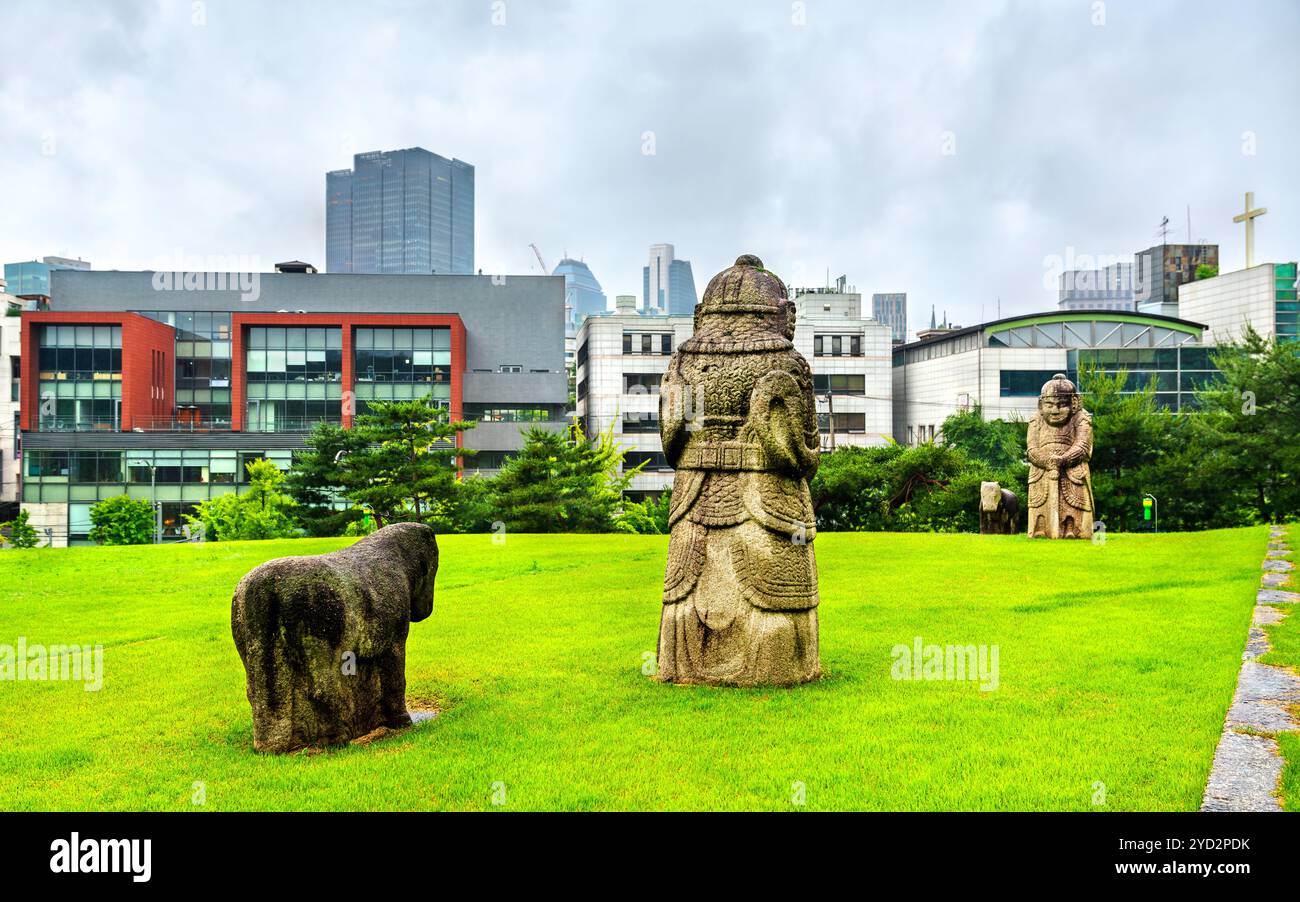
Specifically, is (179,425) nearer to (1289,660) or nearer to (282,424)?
(282,424)

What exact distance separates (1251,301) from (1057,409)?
47490mm

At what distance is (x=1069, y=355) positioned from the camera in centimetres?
5538

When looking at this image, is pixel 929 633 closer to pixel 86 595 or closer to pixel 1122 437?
pixel 86 595

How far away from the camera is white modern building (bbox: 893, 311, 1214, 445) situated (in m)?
55.5

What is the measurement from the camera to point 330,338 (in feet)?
185

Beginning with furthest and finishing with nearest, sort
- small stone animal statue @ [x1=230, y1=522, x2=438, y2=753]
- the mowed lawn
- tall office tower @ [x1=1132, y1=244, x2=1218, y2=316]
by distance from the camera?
tall office tower @ [x1=1132, y1=244, x2=1218, y2=316], small stone animal statue @ [x1=230, y1=522, x2=438, y2=753], the mowed lawn

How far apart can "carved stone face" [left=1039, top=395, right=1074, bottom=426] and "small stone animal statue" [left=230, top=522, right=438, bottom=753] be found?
772 inches

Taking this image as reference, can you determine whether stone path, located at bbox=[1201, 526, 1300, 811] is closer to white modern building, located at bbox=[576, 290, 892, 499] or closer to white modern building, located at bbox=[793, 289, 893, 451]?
white modern building, located at bbox=[576, 290, 892, 499]

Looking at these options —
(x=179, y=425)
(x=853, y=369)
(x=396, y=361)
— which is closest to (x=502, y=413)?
(x=396, y=361)

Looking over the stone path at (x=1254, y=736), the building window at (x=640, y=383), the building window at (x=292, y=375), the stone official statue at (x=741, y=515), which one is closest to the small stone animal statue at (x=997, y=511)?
the stone path at (x=1254, y=736)

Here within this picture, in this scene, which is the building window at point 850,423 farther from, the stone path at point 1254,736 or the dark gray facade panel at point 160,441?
the stone path at point 1254,736

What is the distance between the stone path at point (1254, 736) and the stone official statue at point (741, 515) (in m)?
3.91

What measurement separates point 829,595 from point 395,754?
1017 cm

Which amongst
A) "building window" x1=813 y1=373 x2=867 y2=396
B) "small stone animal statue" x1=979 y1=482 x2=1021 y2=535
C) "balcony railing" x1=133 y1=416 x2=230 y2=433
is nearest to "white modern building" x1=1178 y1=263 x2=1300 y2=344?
"building window" x1=813 y1=373 x2=867 y2=396
